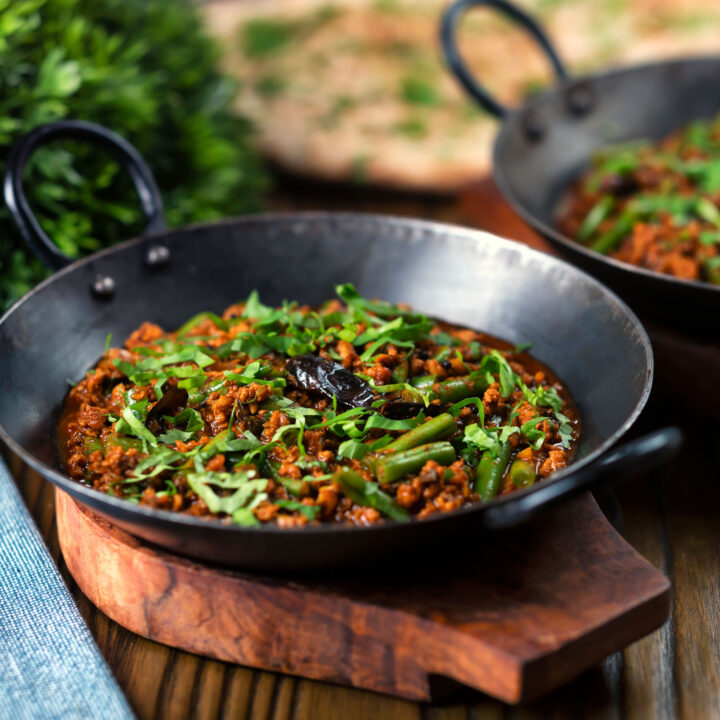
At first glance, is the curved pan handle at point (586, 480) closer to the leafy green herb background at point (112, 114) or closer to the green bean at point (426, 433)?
the green bean at point (426, 433)

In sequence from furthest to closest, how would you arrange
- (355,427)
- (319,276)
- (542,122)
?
(542,122) → (319,276) → (355,427)

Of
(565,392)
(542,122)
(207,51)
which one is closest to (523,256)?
(565,392)

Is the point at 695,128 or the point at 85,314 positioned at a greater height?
the point at 85,314

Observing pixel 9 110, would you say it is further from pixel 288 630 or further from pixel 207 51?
pixel 288 630

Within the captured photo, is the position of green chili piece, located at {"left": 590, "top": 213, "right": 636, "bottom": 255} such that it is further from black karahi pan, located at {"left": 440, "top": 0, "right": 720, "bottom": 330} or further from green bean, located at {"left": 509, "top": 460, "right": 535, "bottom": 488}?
green bean, located at {"left": 509, "top": 460, "right": 535, "bottom": 488}

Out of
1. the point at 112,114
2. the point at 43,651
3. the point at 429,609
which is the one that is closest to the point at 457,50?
the point at 112,114

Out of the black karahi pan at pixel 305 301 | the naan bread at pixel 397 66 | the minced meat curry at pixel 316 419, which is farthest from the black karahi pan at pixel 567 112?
the minced meat curry at pixel 316 419

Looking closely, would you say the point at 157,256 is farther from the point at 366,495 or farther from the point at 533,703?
the point at 533,703
